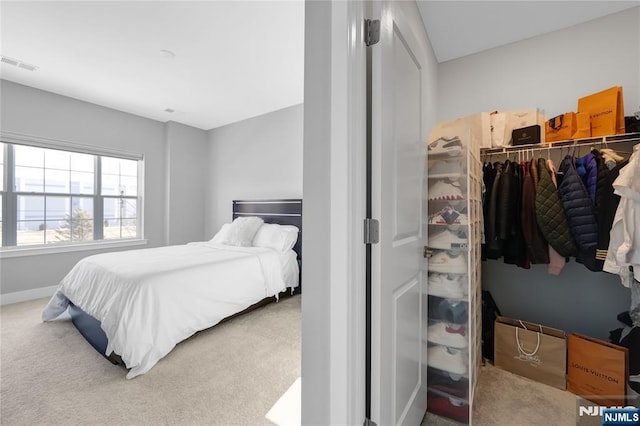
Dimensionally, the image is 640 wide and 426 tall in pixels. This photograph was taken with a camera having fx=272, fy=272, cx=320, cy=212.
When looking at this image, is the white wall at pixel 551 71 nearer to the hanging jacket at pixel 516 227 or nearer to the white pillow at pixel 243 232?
the hanging jacket at pixel 516 227

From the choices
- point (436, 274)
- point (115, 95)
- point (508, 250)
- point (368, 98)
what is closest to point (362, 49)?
point (368, 98)

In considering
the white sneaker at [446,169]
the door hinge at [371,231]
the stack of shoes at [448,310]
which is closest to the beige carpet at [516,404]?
the stack of shoes at [448,310]

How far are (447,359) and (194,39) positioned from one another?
3206mm

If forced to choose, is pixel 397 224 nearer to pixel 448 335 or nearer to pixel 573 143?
pixel 448 335

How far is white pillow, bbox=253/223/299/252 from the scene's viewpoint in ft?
11.9

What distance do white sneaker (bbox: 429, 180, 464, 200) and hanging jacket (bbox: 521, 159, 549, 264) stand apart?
84 centimetres

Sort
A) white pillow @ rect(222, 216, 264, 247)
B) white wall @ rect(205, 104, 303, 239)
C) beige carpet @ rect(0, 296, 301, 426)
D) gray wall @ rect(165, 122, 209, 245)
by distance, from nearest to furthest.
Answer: beige carpet @ rect(0, 296, 301, 426), white pillow @ rect(222, 216, 264, 247), white wall @ rect(205, 104, 303, 239), gray wall @ rect(165, 122, 209, 245)

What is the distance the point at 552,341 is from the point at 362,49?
2.21 m

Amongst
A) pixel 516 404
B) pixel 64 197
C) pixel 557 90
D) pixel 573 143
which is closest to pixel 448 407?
pixel 516 404

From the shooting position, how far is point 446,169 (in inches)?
63.1

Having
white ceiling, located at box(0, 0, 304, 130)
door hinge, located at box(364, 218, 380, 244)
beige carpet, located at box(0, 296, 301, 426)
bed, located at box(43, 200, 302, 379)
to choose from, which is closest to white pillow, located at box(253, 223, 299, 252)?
bed, located at box(43, 200, 302, 379)

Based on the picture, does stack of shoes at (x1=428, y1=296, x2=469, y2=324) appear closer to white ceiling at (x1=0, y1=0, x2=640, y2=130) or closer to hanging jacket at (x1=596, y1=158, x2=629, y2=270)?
hanging jacket at (x1=596, y1=158, x2=629, y2=270)

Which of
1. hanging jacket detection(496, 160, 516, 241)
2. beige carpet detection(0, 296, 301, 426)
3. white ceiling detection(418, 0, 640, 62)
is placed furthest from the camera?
hanging jacket detection(496, 160, 516, 241)

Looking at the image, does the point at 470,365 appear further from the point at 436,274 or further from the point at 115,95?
the point at 115,95
